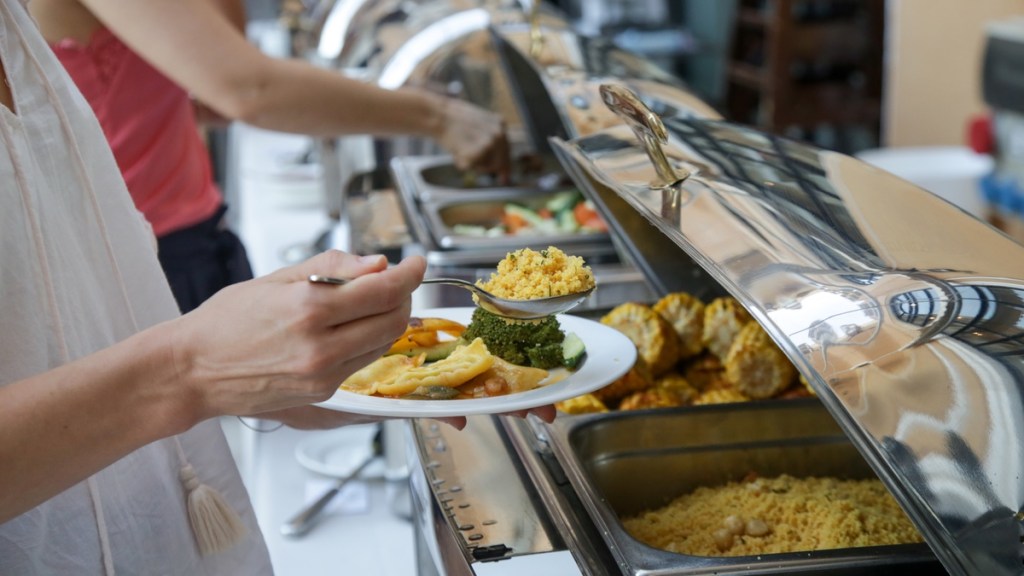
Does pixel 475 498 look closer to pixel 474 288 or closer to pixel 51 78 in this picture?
pixel 474 288

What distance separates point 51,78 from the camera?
92cm

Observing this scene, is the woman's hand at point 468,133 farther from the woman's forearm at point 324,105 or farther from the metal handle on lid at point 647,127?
the metal handle on lid at point 647,127

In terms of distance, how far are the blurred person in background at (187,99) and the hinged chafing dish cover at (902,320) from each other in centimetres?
82

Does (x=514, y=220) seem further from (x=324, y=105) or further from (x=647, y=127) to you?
(x=647, y=127)

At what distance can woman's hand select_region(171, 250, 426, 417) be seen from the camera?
68 centimetres

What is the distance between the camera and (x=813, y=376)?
719mm

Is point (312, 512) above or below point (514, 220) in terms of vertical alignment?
below

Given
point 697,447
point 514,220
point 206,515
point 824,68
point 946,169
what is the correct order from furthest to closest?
point 824,68 → point 946,169 → point 514,220 → point 697,447 → point 206,515

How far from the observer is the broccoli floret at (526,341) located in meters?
1.01

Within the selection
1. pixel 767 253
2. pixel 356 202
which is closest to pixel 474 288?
pixel 767 253

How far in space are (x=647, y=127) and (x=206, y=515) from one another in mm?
560

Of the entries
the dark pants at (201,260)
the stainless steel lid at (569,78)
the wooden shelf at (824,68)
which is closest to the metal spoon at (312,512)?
the dark pants at (201,260)

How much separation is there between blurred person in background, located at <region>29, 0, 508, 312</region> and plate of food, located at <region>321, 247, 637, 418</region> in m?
0.64

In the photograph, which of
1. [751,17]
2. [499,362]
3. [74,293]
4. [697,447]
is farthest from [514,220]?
[751,17]
